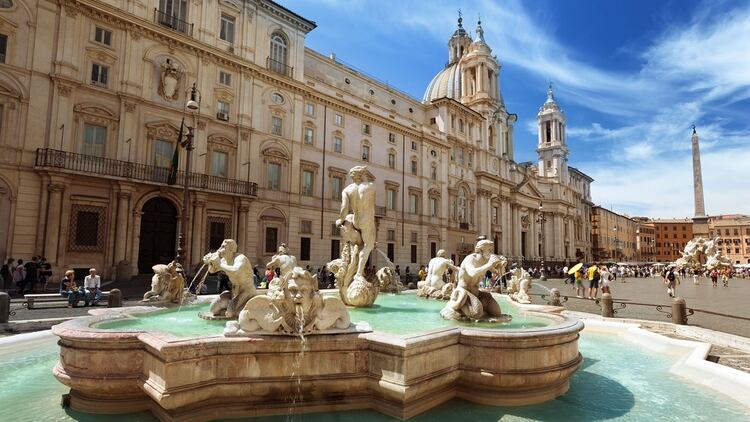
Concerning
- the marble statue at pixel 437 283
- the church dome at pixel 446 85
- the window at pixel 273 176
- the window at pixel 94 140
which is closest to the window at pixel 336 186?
the window at pixel 273 176

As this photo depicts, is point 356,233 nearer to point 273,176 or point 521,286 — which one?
point 521,286

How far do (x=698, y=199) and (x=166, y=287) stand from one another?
67021 mm

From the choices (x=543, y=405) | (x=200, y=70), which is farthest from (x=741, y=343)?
(x=200, y=70)

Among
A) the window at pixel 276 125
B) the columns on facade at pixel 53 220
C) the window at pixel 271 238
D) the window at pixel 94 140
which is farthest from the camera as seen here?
the window at pixel 276 125

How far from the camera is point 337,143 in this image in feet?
105

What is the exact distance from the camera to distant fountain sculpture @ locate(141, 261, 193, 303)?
7844 mm

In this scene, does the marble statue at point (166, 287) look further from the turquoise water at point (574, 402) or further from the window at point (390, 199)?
the window at point (390, 199)

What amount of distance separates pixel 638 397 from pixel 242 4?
93.3 ft

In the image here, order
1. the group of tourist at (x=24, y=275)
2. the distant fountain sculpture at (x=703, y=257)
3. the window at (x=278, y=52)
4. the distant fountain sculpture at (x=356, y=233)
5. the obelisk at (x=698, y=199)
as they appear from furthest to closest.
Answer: the obelisk at (x=698, y=199) → the distant fountain sculpture at (x=703, y=257) → the window at (x=278, y=52) → the group of tourist at (x=24, y=275) → the distant fountain sculpture at (x=356, y=233)

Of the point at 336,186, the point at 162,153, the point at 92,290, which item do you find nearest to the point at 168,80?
the point at 162,153

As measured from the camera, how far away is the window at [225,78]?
24956mm

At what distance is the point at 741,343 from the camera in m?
7.70

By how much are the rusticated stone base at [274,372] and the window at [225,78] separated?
76.0 feet

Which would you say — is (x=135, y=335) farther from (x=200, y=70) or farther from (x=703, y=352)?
(x=200, y=70)
